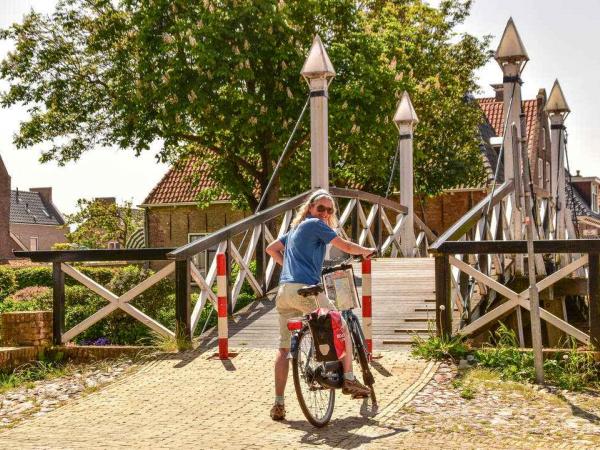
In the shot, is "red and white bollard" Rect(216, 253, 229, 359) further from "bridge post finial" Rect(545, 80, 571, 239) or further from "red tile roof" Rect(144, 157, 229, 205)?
"red tile roof" Rect(144, 157, 229, 205)

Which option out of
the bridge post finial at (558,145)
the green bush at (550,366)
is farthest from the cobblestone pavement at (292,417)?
the bridge post finial at (558,145)

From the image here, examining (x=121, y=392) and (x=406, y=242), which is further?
(x=406, y=242)

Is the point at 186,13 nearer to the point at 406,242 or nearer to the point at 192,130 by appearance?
the point at 192,130

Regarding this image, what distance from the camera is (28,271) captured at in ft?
101

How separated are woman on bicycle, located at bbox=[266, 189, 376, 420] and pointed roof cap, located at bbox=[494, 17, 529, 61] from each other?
767cm

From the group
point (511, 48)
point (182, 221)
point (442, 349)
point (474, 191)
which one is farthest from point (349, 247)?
point (182, 221)

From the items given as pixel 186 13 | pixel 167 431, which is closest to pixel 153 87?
pixel 186 13

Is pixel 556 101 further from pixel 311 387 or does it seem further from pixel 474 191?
pixel 474 191

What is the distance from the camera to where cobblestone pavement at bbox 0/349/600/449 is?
6770mm

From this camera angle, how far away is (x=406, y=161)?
18.0 m

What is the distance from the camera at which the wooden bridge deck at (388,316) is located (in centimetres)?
1059

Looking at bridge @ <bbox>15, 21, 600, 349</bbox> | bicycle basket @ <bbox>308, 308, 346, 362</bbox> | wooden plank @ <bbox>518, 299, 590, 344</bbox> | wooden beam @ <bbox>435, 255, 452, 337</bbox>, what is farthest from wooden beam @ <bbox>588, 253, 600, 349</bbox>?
bicycle basket @ <bbox>308, 308, 346, 362</bbox>

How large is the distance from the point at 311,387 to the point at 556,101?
13.6m

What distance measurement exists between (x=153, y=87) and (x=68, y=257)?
36.4 feet
